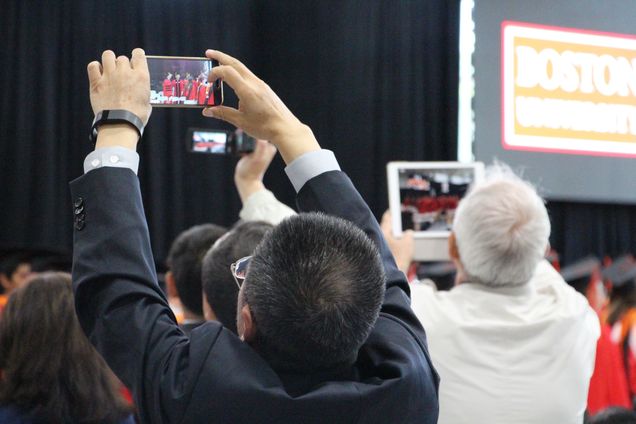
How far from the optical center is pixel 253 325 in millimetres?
944

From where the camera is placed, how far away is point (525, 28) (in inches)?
205

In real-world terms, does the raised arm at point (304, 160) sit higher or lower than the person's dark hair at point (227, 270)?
higher

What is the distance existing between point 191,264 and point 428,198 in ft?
1.97

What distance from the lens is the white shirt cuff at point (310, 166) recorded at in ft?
3.55

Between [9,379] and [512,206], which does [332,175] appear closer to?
[512,206]

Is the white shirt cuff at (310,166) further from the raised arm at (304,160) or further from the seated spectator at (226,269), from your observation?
the seated spectator at (226,269)

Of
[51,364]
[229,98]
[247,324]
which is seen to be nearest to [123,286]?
[247,324]

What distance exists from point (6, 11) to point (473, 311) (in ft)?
13.6

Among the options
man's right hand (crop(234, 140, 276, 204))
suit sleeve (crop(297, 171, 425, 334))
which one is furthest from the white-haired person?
man's right hand (crop(234, 140, 276, 204))

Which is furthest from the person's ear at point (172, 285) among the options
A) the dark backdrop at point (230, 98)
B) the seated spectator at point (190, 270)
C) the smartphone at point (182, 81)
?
the dark backdrop at point (230, 98)

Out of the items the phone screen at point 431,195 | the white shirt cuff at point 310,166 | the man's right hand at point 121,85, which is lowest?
the phone screen at point 431,195

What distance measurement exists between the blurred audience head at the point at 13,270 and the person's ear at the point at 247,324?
3.88 m

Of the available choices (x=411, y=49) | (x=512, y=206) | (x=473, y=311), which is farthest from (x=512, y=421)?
(x=411, y=49)

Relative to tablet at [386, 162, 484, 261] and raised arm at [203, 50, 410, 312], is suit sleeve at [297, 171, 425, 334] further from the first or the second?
tablet at [386, 162, 484, 261]
